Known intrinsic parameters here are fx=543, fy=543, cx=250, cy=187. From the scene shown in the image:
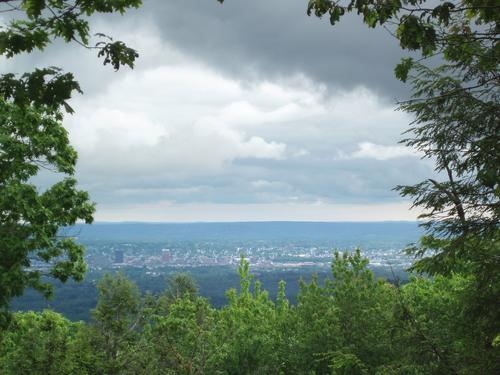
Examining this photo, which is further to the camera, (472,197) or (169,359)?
(169,359)

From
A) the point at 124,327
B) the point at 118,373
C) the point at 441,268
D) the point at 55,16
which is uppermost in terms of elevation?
the point at 55,16

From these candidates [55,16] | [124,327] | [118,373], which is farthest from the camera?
[124,327]

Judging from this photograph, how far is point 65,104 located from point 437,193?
8.28 metres

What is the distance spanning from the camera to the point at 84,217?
64.2 ft

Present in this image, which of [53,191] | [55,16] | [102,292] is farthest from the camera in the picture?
[102,292]

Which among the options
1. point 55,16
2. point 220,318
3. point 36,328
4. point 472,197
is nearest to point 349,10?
point 55,16

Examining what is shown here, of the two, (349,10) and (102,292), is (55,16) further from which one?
(102,292)

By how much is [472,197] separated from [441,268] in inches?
62.5

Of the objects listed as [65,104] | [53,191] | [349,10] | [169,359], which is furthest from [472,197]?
[53,191]

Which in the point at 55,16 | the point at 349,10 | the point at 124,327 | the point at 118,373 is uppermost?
the point at 349,10

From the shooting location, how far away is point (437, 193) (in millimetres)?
11695

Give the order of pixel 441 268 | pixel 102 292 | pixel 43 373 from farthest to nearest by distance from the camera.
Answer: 1. pixel 102 292
2. pixel 43 373
3. pixel 441 268

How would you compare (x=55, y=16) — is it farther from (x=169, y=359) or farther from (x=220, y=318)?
(x=220, y=318)

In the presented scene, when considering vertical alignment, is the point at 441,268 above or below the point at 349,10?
below
